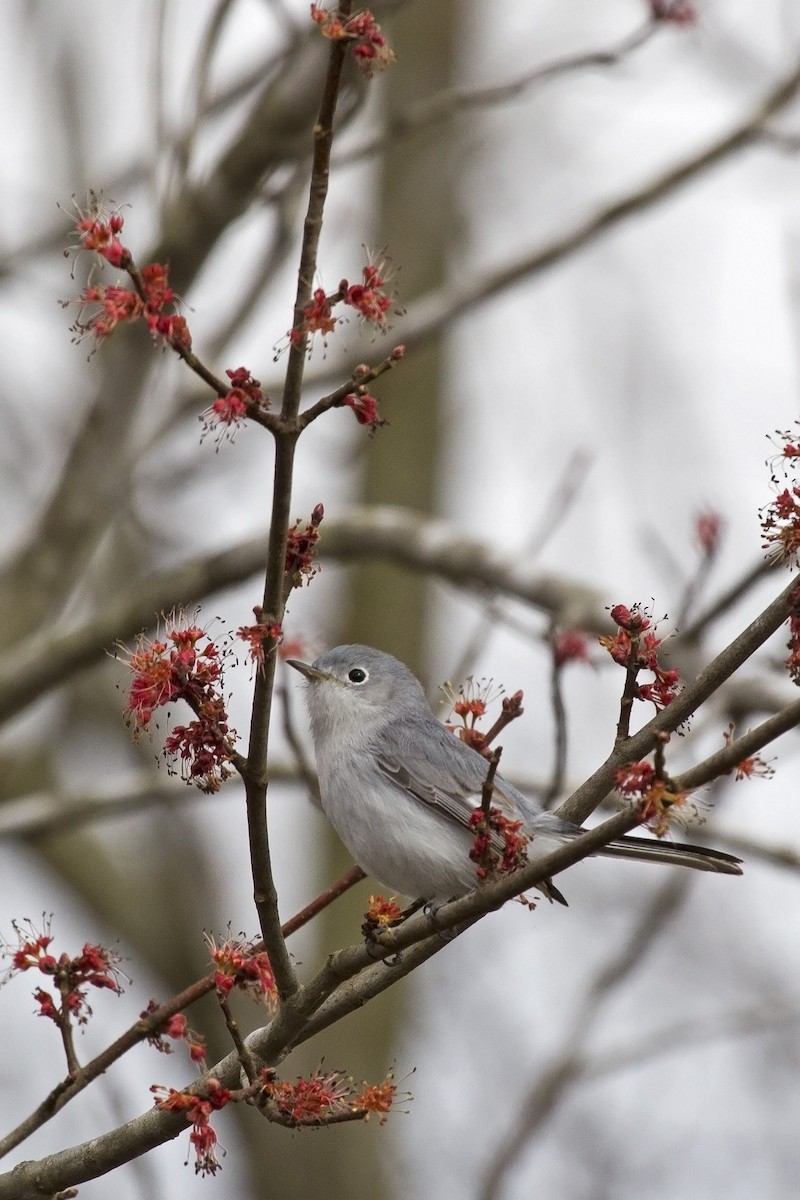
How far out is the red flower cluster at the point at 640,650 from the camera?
2.46m

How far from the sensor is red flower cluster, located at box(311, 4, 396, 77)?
204 cm

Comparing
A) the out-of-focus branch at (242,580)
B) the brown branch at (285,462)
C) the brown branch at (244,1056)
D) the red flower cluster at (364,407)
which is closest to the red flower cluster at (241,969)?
the brown branch at (244,1056)

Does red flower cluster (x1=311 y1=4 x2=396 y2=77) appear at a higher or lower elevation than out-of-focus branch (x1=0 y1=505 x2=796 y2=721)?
lower

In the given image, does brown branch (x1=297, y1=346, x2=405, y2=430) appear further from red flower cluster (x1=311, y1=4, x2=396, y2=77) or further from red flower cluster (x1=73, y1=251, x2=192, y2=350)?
red flower cluster (x1=311, y1=4, x2=396, y2=77)

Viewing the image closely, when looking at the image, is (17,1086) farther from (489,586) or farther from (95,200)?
(95,200)

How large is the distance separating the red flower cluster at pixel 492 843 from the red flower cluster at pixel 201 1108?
0.65 metres

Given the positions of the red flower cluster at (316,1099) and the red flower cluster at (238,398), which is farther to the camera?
the red flower cluster at (316,1099)

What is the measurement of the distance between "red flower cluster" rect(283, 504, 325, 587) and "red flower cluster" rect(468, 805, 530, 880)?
0.56 metres

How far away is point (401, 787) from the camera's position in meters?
3.90

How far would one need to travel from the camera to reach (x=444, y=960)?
10727 millimetres

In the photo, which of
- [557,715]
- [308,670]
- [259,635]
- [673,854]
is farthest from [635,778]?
[308,670]

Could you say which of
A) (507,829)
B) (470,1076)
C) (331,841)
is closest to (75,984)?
(507,829)

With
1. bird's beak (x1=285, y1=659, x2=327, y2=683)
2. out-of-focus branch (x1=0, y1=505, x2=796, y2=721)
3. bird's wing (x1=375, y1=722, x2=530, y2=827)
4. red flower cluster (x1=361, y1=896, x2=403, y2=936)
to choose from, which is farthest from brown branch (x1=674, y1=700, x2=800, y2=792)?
out-of-focus branch (x1=0, y1=505, x2=796, y2=721)

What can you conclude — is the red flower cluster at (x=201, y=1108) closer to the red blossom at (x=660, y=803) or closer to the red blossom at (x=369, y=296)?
the red blossom at (x=660, y=803)
